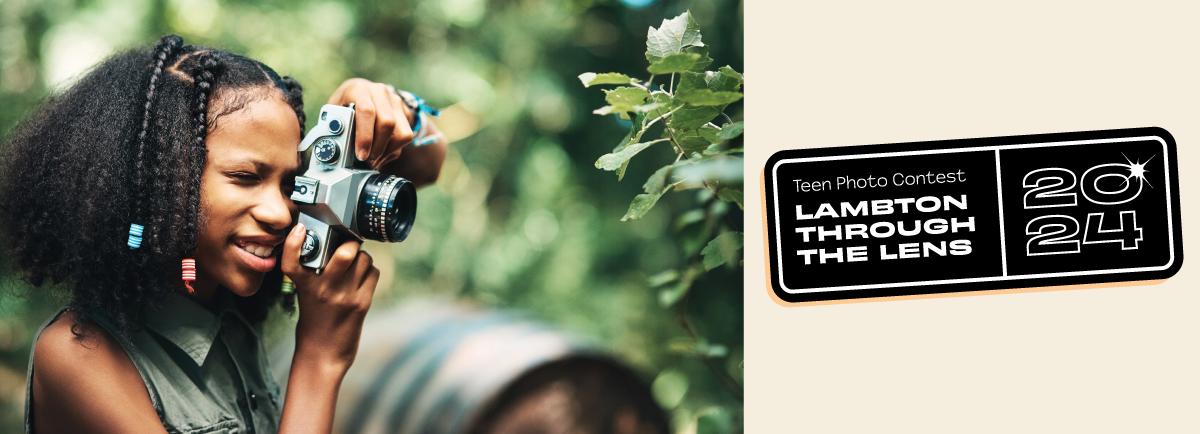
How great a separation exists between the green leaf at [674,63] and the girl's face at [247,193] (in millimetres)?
555

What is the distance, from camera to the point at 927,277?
3.32 ft

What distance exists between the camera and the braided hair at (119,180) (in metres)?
1.07

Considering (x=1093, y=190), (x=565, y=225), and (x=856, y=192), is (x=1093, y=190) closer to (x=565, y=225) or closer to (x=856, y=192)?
(x=856, y=192)

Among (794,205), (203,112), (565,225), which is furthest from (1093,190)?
Result: (565,225)

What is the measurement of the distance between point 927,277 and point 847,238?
0.36 feet

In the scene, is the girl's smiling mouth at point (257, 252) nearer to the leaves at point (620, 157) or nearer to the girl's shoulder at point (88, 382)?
the girl's shoulder at point (88, 382)

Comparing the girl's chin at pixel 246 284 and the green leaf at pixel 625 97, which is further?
the girl's chin at pixel 246 284

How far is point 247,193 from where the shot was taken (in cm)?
111

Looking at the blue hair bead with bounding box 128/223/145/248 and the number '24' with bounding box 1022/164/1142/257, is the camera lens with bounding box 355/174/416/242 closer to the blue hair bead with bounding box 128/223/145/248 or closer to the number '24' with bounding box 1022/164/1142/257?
the blue hair bead with bounding box 128/223/145/248

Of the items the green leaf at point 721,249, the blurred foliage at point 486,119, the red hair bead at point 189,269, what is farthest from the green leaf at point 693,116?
the blurred foliage at point 486,119

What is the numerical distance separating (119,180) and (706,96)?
0.79 meters

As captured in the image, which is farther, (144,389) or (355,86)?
(355,86)

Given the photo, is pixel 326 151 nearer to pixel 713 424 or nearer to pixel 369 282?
pixel 369 282

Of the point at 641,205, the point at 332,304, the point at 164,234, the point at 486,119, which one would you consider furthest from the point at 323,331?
the point at 486,119
